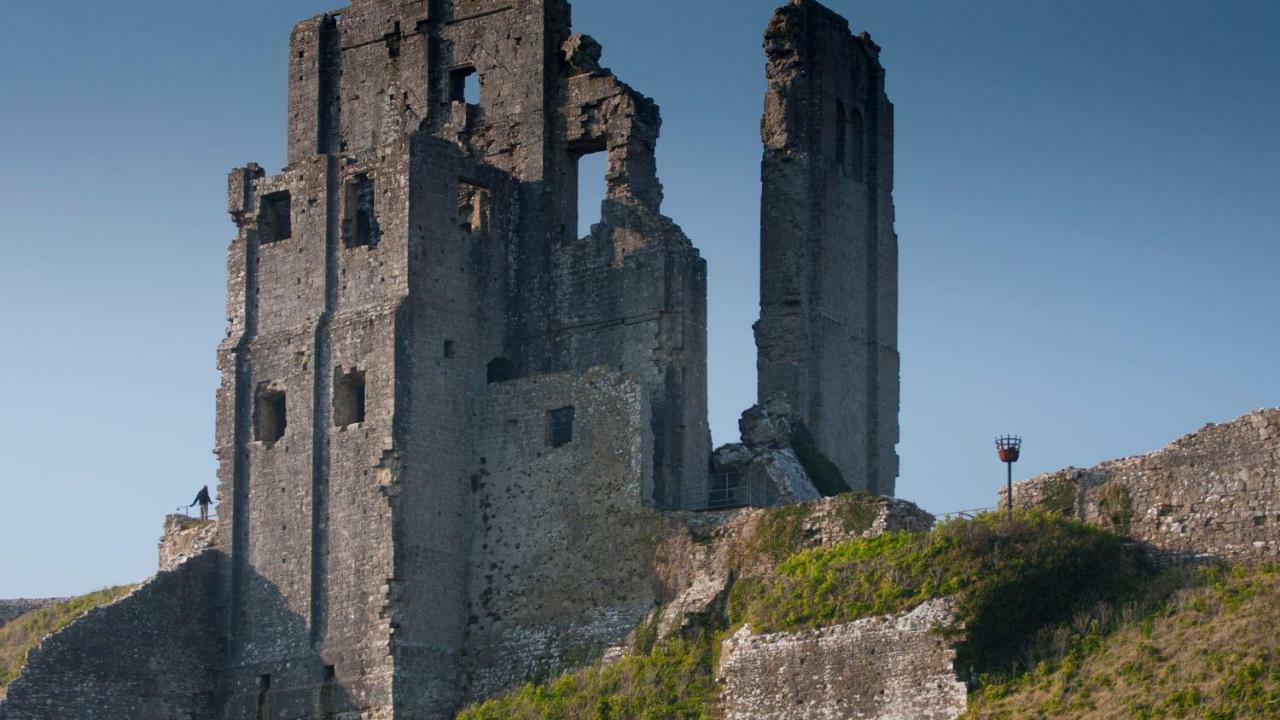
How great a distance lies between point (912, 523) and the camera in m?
43.3

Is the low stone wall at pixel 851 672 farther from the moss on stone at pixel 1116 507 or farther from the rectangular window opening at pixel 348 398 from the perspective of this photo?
the rectangular window opening at pixel 348 398

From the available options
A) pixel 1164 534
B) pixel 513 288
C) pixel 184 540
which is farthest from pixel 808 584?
pixel 184 540

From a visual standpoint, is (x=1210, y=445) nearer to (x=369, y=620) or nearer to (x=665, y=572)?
(x=665, y=572)

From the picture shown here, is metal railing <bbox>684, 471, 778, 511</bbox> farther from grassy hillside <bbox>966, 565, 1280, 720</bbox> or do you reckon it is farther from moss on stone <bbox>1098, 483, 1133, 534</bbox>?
grassy hillside <bbox>966, 565, 1280, 720</bbox>

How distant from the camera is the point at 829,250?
51719mm


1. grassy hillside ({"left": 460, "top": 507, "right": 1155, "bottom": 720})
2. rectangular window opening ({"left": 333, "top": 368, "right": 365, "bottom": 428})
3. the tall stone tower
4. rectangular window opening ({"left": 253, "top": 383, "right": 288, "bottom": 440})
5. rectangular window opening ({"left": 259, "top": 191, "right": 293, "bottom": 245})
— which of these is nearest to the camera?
grassy hillside ({"left": 460, "top": 507, "right": 1155, "bottom": 720})

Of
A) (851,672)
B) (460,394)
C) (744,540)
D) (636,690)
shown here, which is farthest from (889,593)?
(460,394)

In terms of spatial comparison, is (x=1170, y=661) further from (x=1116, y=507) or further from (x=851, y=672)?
(x=851, y=672)

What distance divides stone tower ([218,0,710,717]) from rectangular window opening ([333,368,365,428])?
0.04 metres

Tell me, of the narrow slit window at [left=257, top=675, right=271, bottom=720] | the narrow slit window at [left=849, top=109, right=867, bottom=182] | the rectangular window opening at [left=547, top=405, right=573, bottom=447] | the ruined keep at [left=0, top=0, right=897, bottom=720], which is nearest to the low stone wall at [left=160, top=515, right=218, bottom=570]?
the ruined keep at [left=0, top=0, right=897, bottom=720]

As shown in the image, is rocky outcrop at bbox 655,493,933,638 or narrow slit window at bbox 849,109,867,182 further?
narrow slit window at bbox 849,109,867,182

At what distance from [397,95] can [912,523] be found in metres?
13.7

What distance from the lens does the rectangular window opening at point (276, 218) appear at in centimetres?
4969

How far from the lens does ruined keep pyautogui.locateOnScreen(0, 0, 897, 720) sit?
46.2 m
